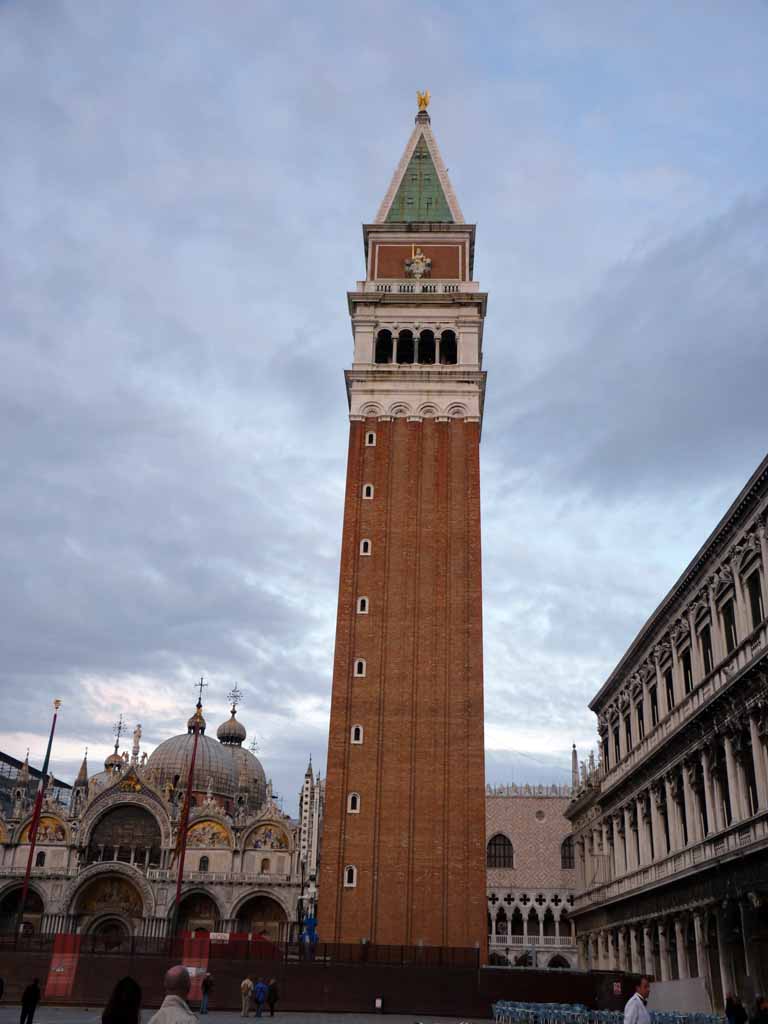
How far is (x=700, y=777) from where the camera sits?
32.3 m

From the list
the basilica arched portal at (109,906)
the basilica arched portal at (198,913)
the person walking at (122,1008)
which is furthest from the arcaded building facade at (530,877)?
the person walking at (122,1008)

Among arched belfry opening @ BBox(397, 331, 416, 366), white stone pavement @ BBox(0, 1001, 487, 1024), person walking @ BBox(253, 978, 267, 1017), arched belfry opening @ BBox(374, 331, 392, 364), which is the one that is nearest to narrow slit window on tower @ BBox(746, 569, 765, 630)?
white stone pavement @ BBox(0, 1001, 487, 1024)

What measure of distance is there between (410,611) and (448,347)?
16369 mm

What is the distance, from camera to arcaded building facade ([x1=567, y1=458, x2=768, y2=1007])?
26.9m

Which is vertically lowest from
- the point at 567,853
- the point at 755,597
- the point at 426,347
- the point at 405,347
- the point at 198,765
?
the point at 567,853

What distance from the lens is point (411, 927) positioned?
139 feet

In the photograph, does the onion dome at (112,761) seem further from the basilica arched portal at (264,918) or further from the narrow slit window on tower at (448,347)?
the narrow slit window on tower at (448,347)

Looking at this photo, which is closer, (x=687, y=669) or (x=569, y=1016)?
(x=569, y=1016)

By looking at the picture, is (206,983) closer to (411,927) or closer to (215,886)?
(411,927)

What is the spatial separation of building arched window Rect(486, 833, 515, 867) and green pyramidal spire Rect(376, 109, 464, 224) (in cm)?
4199

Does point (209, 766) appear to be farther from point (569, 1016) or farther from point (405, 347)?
point (569, 1016)

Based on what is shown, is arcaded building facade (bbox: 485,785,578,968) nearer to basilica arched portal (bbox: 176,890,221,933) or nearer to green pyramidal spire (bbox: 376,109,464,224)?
basilica arched portal (bbox: 176,890,221,933)

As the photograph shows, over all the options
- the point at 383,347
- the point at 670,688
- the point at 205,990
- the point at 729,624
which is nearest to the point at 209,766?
the point at 383,347

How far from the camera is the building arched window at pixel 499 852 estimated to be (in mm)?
68250
